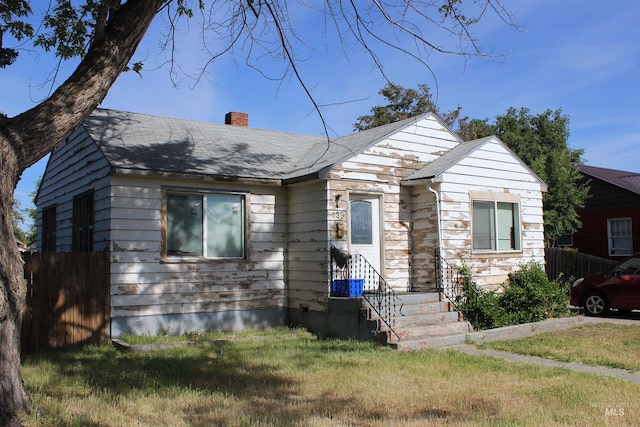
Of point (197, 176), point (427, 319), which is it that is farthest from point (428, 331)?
point (197, 176)

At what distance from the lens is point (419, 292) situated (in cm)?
1253

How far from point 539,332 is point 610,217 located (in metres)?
15.2

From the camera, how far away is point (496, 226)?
44.8 feet

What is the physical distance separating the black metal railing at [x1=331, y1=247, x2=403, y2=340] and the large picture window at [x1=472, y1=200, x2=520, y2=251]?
9.34ft

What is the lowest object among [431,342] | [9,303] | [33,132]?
[431,342]

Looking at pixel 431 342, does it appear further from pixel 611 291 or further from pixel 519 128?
pixel 519 128

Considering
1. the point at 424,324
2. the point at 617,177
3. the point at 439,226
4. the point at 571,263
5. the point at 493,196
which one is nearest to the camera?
the point at 424,324

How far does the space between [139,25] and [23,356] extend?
611 cm

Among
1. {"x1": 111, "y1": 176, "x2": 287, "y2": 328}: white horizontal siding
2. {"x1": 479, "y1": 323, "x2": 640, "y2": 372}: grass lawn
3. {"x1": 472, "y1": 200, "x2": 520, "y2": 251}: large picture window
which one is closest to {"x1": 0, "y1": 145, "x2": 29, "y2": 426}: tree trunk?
{"x1": 111, "y1": 176, "x2": 287, "y2": 328}: white horizontal siding

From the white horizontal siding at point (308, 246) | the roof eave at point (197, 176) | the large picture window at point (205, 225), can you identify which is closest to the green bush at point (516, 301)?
the white horizontal siding at point (308, 246)

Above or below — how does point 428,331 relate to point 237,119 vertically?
below

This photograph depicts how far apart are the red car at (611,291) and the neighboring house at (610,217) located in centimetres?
1015

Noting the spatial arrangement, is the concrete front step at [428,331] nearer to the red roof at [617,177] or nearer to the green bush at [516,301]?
the green bush at [516,301]

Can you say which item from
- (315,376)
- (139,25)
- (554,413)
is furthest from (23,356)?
(554,413)
